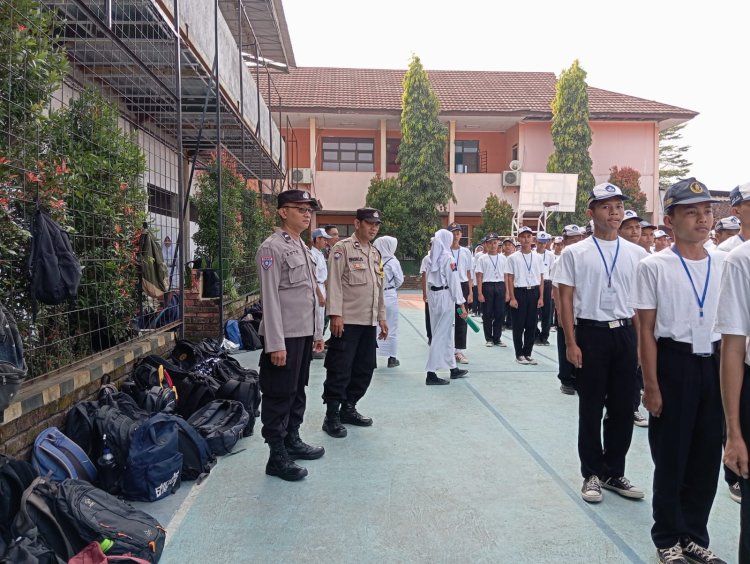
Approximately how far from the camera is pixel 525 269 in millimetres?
8828

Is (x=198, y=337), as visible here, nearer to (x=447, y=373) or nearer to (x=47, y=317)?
(x=447, y=373)

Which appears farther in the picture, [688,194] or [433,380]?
[433,380]

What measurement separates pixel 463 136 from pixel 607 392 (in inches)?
999

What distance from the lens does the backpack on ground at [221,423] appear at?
4.49 m

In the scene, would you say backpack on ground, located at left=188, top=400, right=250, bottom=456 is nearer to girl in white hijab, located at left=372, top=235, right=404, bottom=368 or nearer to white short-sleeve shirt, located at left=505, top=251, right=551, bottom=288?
girl in white hijab, located at left=372, top=235, right=404, bottom=368

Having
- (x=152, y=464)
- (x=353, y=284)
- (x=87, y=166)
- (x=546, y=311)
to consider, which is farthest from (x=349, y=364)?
(x=546, y=311)

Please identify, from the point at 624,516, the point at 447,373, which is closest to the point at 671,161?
the point at 447,373

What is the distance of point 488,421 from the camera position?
5.46 metres

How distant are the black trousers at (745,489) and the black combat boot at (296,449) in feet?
9.56

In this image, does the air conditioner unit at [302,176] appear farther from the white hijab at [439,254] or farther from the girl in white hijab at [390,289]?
the white hijab at [439,254]

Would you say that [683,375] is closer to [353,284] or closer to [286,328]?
[286,328]

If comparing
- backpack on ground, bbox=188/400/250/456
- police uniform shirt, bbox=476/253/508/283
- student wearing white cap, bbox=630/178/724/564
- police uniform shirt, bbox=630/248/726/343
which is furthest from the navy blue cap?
police uniform shirt, bbox=476/253/508/283

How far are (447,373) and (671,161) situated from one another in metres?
57.6

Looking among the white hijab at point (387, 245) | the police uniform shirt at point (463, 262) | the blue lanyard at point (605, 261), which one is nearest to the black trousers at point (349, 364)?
the blue lanyard at point (605, 261)
